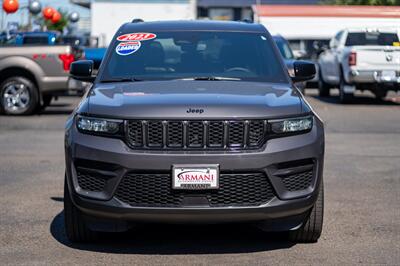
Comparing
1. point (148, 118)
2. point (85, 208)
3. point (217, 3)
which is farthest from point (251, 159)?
point (217, 3)

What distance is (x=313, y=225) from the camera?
6742mm

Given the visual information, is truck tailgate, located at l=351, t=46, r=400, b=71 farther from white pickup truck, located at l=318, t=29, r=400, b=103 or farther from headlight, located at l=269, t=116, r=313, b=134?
headlight, located at l=269, t=116, r=313, b=134

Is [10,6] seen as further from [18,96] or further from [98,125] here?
[98,125]

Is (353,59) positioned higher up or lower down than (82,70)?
lower down

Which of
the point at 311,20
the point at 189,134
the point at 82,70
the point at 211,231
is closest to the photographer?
the point at 189,134

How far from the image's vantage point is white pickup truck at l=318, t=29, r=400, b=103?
21.0 meters

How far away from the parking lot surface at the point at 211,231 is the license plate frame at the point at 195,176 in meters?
0.56

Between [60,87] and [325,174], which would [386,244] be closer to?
[325,174]

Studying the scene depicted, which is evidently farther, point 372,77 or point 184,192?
point 372,77

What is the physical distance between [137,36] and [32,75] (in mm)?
10716

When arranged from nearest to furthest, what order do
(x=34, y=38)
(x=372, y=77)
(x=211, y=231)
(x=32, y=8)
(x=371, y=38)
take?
1. (x=211, y=231)
2. (x=372, y=77)
3. (x=371, y=38)
4. (x=34, y=38)
5. (x=32, y=8)

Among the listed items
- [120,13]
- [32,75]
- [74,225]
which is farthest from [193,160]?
[120,13]

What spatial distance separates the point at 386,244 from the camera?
6832mm

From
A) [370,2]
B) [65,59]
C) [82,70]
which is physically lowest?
[370,2]
